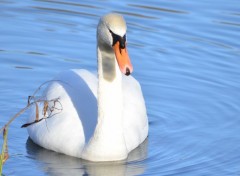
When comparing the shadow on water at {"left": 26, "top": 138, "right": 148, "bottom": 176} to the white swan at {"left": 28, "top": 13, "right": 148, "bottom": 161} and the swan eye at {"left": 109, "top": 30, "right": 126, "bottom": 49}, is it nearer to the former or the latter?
the white swan at {"left": 28, "top": 13, "right": 148, "bottom": 161}

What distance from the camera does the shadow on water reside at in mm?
10695

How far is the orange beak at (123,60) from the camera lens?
978cm

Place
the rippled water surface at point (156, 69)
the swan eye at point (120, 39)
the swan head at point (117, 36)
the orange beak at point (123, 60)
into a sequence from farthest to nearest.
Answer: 1. the rippled water surface at point (156, 69)
2. the swan eye at point (120, 39)
3. the swan head at point (117, 36)
4. the orange beak at point (123, 60)

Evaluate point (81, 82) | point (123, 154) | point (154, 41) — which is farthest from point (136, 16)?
point (123, 154)

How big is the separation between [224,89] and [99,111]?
10.0ft

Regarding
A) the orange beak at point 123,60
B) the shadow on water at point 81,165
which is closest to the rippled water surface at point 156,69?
the shadow on water at point 81,165

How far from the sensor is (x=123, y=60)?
9.91m

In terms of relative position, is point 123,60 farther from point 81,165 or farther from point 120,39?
point 81,165

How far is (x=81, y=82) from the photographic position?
39.3 ft

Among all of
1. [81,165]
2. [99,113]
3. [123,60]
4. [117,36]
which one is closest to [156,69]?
[99,113]

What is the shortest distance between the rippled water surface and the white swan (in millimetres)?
152

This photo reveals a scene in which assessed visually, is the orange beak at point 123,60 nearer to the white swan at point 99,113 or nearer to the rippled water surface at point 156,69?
the white swan at point 99,113

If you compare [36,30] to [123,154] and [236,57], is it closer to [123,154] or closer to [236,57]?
[236,57]

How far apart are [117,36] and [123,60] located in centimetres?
30
